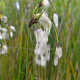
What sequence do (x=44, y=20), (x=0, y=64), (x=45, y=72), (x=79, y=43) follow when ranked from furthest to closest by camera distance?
(x=79, y=43) → (x=0, y=64) → (x=45, y=72) → (x=44, y=20)

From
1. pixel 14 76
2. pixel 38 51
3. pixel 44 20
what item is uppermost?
pixel 44 20

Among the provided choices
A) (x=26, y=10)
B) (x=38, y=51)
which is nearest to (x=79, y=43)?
(x=26, y=10)

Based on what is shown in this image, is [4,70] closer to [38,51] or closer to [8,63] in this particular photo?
[8,63]

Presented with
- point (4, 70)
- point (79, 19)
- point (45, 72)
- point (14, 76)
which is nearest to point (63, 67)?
point (45, 72)

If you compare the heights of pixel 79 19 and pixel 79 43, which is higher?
pixel 79 19

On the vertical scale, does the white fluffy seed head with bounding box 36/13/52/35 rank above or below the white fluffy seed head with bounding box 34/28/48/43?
above

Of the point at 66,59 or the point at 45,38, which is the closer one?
the point at 45,38

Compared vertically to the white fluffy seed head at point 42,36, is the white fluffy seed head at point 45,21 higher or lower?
higher

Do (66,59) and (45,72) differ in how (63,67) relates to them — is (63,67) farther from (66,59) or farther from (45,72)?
(45,72)

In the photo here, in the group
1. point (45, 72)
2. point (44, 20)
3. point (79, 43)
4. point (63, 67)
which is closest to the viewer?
point (44, 20)
